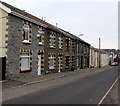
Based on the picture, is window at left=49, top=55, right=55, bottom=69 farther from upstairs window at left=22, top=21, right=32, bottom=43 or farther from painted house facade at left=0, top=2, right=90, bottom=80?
upstairs window at left=22, top=21, right=32, bottom=43

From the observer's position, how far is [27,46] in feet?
62.0

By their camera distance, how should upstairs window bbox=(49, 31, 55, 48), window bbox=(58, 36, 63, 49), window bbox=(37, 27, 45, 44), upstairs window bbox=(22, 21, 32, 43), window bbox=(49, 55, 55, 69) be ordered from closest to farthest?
1. upstairs window bbox=(22, 21, 32, 43)
2. window bbox=(37, 27, 45, 44)
3. window bbox=(49, 55, 55, 69)
4. upstairs window bbox=(49, 31, 55, 48)
5. window bbox=(58, 36, 63, 49)

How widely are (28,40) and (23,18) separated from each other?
2.28 meters

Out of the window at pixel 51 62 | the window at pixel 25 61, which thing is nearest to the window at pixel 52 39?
the window at pixel 51 62

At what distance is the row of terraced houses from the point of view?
53.2 ft

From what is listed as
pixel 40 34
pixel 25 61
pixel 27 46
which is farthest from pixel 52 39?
pixel 25 61

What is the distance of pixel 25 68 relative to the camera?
18828 mm

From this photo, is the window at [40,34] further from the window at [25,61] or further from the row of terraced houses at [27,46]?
the window at [25,61]

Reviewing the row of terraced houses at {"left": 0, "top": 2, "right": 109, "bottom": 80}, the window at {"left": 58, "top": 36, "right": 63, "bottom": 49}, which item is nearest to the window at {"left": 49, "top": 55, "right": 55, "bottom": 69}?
the row of terraced houses at {"left": 0, "top": 2, "right": 109, "bottom": 80}

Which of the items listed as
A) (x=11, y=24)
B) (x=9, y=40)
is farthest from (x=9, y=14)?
(x=9, y=40)

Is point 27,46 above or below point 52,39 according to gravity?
below

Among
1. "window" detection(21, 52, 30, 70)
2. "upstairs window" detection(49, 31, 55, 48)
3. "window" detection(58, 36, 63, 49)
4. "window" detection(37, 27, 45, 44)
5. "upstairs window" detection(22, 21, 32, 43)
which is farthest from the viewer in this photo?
"window" detection(58, 36, 63, 49)

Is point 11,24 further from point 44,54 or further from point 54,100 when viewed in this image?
point 54,100

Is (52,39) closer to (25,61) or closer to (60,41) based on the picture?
(60,41)
